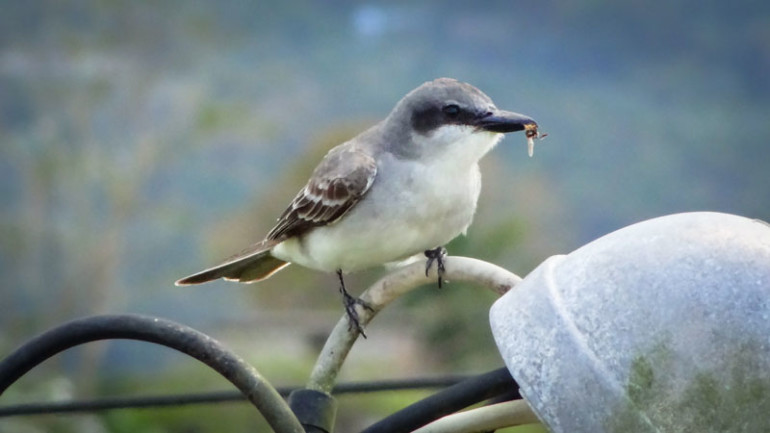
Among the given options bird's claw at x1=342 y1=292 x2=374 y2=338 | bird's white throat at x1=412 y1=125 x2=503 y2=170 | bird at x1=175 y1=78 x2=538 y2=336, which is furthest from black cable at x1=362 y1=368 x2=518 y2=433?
bird's white throat at x1=412 y1=125 x2=503 y2=170

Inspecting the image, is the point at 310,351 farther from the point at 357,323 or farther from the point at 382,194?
the point at 357,323

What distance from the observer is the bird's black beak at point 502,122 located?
1.72 m

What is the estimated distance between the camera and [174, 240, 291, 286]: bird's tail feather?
1.89 metres

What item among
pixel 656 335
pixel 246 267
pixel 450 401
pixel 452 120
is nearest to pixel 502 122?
pixel 452 120

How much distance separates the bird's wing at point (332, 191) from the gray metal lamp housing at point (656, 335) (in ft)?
3.19

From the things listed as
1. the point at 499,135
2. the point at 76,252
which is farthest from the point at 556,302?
the point at 76,252

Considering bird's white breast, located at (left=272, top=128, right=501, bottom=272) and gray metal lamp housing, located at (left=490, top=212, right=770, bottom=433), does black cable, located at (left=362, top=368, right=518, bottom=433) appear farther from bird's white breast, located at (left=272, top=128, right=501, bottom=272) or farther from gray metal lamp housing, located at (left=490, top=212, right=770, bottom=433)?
bird's white breast, located at (left=272, top=128, right=501, bottom=272)

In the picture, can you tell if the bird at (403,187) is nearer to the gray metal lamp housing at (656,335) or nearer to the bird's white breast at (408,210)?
the bird's white breast at (408,210)

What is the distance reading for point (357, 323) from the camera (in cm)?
121

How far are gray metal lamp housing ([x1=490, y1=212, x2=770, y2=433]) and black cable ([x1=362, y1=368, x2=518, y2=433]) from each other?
9 cm

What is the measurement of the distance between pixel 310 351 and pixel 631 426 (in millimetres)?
2884

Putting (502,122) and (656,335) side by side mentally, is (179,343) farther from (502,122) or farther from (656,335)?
(502,122)

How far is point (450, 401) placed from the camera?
958 mm

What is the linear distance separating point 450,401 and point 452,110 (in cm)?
91
